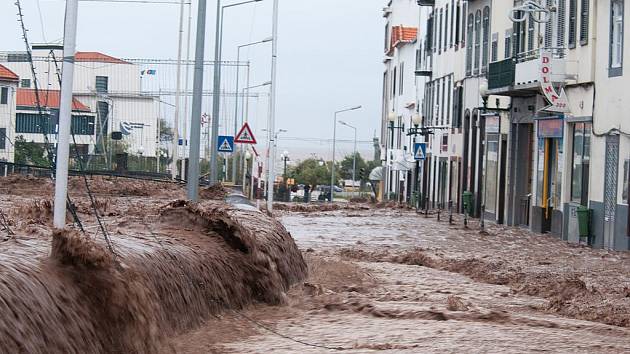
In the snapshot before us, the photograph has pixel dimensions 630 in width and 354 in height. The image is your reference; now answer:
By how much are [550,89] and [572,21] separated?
2.23 meters

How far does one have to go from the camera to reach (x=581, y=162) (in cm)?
3316

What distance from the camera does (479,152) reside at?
47.9 m

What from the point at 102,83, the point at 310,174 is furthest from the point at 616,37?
the point at 310,174

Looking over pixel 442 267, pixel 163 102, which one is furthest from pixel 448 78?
pixel 442 267

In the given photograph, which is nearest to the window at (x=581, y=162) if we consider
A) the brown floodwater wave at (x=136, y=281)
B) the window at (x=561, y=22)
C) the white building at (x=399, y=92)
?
the window at (x=561, y=22)

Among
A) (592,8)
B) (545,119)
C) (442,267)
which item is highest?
(592,8)

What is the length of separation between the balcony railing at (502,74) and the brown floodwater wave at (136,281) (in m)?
22.1

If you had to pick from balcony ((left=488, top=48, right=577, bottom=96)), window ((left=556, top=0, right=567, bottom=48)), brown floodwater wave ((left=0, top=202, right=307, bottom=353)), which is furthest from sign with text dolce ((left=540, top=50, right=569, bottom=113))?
brown floodwater wave ((left=0, top=202, right=307, bottom=353))

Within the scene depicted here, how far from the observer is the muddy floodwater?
11984mm

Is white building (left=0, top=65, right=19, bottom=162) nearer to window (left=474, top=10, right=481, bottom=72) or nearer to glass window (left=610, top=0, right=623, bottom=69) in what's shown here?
glass window (left=610, top=0, right=623, bottom=69)

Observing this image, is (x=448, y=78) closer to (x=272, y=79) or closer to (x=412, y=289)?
(x=272, y=79)

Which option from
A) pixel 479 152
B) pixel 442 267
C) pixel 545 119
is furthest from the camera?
pixel 479 152

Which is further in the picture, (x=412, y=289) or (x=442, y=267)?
(x=442, y=267)

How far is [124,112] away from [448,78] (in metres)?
16.3
